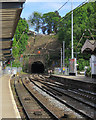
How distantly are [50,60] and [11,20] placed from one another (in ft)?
199

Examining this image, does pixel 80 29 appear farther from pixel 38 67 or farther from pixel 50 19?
pixel 50 19

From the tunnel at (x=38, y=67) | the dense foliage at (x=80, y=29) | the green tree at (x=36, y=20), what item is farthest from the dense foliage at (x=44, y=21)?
the dense foliage at (x=80, y=29)

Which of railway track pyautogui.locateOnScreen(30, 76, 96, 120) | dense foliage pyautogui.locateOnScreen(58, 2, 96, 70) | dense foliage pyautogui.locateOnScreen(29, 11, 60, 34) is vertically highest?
dense foliage pyautogui.locateOnScreen(29, 11, 60, 34)

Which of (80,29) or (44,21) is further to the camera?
(44,21)

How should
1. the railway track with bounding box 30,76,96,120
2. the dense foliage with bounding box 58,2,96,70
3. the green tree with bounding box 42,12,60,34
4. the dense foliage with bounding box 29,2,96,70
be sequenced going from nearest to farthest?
the railway track with bounding box 30,76,96,120, the dense foliage with bounding box 29,2,96,70, the dense foliage with bounding box 58,2,96,70, the green tree with bounding box 42,12,60,34

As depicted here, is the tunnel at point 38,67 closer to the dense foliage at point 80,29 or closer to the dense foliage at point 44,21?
the dense foliage at point 80,29

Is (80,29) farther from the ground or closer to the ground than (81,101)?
farther from the ground

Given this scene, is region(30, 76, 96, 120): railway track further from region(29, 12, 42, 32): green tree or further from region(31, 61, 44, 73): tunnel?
region(29, 12, 42, 32): green tree

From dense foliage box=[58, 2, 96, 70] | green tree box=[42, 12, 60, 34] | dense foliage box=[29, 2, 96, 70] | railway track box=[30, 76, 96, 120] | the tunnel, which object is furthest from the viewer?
green tree box=[42, 12, 60, 34]

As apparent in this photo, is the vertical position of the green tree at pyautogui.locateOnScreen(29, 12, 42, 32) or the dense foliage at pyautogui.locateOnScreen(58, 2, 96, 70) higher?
the green tree at pyautogui.locateOnScreen(29, 12, 42, 32)

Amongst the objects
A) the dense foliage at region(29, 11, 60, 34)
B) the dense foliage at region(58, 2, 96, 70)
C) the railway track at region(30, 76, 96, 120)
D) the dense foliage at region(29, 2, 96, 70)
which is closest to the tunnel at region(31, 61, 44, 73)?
the dense foliage at region(29, 2, 96, 70)

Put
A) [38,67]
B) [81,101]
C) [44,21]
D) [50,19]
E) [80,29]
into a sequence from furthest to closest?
[44,21] → [50,19] → [38,67] → [80,29] → [81,101]

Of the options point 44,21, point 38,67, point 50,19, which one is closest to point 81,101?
point 38,67

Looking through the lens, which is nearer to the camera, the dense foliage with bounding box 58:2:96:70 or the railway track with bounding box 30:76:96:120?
the railway track with bounding box 30:76:96:120
